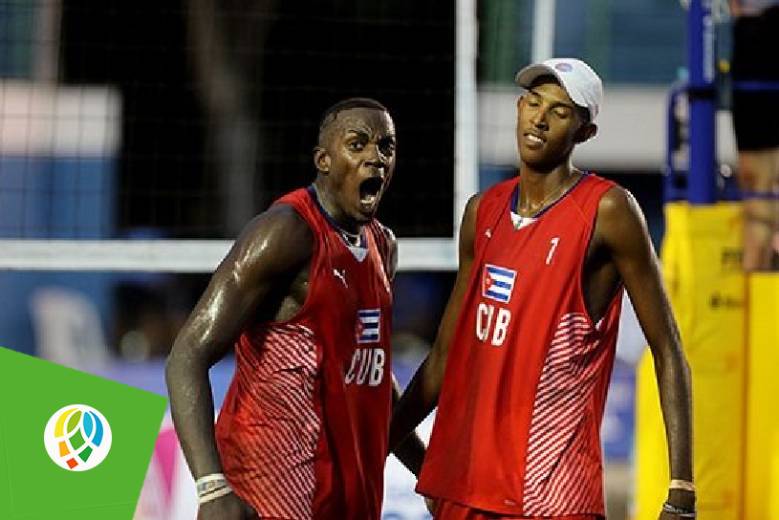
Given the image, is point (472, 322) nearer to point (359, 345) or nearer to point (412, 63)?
point (359, 345)

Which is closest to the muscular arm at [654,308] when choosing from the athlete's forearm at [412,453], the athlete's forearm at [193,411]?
the athlete's forearm at [412,453]

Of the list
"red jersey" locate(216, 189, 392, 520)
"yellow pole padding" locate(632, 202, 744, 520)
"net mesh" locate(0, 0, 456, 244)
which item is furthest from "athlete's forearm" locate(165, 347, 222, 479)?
"net mesh" locate(0, 0, 456, 244)

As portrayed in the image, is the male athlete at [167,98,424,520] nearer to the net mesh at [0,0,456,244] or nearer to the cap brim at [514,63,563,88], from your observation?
the cap brim at [514,63,563,88]

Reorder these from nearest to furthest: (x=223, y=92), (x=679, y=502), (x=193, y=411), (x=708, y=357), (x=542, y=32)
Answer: (x=193, y=411) < (x=679, y=502) < (x=708, y=357) < (x=542, y=32) < (x=223, y=92)

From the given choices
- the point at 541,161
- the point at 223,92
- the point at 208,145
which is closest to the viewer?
the point at 541,161

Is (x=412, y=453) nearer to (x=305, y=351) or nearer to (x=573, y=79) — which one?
(x=305, y=351)

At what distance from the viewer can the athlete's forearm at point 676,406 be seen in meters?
4.35

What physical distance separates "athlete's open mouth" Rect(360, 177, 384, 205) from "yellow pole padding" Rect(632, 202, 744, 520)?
2.74 meters

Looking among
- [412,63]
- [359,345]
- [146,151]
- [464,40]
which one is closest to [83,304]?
[146,151]

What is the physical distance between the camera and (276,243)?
4.24 metres

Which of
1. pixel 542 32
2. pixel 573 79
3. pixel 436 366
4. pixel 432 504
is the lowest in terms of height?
pixel 432 504

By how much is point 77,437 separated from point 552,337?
7.76ft

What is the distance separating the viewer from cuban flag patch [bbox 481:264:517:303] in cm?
441

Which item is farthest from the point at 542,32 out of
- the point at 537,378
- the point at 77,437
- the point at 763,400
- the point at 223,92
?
the point at 537,378
